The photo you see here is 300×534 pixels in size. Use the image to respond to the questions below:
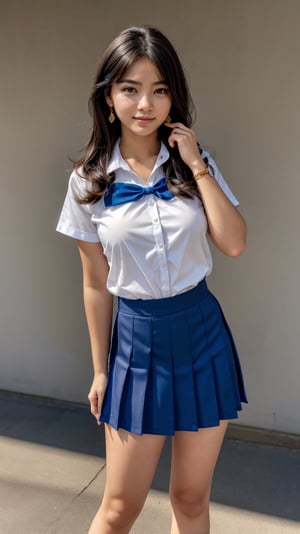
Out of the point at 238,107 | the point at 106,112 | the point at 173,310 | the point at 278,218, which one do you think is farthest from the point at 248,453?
the point at 106,112

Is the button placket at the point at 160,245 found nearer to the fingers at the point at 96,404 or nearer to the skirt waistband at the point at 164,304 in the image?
the skirt waistband at the point at 164,304

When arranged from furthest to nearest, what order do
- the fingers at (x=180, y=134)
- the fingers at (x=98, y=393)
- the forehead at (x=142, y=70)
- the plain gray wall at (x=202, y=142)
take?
1. the plain gray wall at (x=202, y=142)
2. the fingers at (x=98, y=393)
3. the fingers at (x=180, y=134)
4. the forehead at (x=142, y=70)

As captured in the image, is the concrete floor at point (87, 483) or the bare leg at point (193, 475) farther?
the concrete floor at point (87, 483)

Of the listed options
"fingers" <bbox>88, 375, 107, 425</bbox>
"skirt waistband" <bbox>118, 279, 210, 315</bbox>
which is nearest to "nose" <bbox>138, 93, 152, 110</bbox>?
"skirt waistband" <bbox>118, 279, 210, 315</bbox>

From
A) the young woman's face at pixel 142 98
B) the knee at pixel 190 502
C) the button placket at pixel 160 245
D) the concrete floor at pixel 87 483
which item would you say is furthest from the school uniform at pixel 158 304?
the concrete floor at pixel 87 483

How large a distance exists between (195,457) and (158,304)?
0.46m

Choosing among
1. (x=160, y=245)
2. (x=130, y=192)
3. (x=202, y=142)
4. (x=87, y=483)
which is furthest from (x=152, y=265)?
(x=87, y=483)

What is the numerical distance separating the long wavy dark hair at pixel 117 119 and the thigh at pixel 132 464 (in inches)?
27.7

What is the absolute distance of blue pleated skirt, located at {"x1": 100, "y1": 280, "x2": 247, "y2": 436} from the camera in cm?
180

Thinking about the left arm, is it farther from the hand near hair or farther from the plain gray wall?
the plain gray wall

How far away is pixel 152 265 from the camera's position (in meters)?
1.77

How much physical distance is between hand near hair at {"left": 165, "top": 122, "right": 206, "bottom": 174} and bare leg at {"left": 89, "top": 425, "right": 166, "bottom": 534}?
0.79 metres

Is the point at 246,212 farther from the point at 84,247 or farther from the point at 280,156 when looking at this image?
the point at 84,247

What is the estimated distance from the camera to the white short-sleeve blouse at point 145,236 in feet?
5.75
